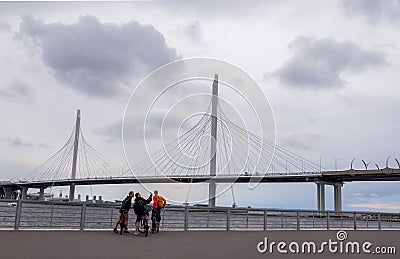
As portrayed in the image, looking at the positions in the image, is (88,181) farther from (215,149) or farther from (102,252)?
(102,252)

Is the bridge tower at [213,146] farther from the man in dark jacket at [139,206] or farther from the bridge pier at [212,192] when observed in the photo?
the man in dark jacket at [139,206]

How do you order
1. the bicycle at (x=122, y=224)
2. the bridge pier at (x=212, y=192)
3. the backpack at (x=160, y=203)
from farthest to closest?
the bridge pier at (x=212, y=192) → the backpack at (x=160, y=203) → the bicycle at (x=122, y=224)

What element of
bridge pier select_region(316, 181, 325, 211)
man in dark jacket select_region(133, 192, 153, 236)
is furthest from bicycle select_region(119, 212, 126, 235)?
bridge pier select_region(316, 181, 325, 211)

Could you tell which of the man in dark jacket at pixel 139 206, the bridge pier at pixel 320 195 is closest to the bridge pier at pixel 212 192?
the bridge pier at pixel 320 195

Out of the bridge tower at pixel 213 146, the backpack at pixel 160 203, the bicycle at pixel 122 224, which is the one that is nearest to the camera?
the bicycle at pixel 122 224

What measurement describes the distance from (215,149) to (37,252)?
54457 millimetres

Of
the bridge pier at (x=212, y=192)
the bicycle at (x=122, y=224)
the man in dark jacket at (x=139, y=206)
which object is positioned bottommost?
the bicycle at (x=122, y=224)

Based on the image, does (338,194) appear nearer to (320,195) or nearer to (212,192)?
(320,195)

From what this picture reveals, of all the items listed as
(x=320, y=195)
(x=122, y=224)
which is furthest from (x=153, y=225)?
(x=320, y=195)

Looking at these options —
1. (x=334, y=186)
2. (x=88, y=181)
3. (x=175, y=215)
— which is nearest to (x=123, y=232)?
(x=175, y=215)

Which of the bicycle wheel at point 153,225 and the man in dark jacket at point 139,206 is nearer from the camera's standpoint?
the man in dark jacket at point 139,206

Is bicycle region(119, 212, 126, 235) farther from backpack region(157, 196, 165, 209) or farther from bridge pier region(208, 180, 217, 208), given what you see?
bridge pier region(208, 180, 217, 208)

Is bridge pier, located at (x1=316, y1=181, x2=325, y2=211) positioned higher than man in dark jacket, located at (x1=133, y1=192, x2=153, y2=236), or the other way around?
bridge pier, located at (x1=316, y1=181, x2=325, y2=211)

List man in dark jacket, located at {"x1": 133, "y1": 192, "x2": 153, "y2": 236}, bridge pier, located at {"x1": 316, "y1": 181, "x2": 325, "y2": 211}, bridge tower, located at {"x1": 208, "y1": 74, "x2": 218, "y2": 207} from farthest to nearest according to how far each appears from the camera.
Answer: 1. bridge pier, located at {"x1": 316, "y1": 181, "x2": 325, "y2": 211}
2. bridge tower, located at {"x1": 208, "y1": 74, "x2": 218, "y2": 207}
3. man in dark jacket, located at {"x1": 133, "y1": 192, "x2": 153, "y2": 236}
